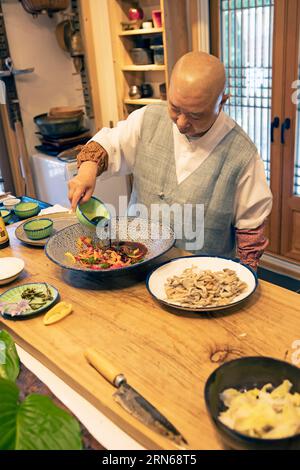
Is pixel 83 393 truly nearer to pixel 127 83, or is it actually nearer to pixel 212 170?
pixel 212 170

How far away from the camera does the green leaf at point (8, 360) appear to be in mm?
912

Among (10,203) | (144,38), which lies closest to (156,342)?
(10,203)

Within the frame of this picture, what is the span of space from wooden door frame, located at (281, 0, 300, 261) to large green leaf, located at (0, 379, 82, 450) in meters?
2.45

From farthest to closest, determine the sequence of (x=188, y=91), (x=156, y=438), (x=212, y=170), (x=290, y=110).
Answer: (x=290, y=110)
(x=212, y=170)
(x=188, y=91)
(x=156, y=438)

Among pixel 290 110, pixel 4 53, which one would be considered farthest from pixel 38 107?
pixel 290 110

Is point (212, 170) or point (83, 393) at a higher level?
point (212, 170)

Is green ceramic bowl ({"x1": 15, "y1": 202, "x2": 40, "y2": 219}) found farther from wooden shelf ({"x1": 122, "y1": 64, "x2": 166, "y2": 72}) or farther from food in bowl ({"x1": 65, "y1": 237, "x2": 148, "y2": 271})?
wooden shelf ({"x1": 122, "y1": 64, "x2": 166, "y2": 72})

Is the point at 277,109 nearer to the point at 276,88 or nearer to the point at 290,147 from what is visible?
the point at 276,88

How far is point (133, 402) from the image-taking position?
2.70ft

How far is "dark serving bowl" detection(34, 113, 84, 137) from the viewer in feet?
11.0

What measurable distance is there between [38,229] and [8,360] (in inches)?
26.7

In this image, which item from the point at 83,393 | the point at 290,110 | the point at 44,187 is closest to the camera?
the point at 83,393

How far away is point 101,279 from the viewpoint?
1296 mm

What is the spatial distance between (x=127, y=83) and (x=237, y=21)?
3.08ft
